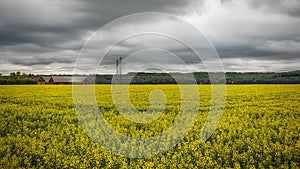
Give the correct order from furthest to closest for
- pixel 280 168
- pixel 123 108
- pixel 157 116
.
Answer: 1. pixel 123 108
2. pixel 157 116
3. pixel 280 168

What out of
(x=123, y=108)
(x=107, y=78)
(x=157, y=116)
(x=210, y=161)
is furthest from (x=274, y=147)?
(x=107, y=78)

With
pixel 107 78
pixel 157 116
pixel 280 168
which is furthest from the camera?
pixel 107 78

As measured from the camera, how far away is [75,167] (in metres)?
8.64

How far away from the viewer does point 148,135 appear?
469 inches

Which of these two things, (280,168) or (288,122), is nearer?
(280,168)

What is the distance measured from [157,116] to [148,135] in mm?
4374

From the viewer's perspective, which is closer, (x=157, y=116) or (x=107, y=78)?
(x=157, y=116)

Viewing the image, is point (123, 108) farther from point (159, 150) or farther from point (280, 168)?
point (280, 168)

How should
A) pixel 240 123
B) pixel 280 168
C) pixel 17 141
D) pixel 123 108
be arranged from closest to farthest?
pixel 280 168
pixel 17 141
pixel 240 123
pixel 123 108

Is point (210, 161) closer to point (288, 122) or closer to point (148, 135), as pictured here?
point (148, 135)

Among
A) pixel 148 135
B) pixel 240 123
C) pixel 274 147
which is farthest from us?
pixel 240 123

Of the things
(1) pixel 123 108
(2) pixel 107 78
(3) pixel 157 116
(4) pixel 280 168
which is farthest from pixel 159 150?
(2) pixel 107 78

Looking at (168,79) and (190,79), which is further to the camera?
(168,79)

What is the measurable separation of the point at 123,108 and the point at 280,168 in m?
12.0
